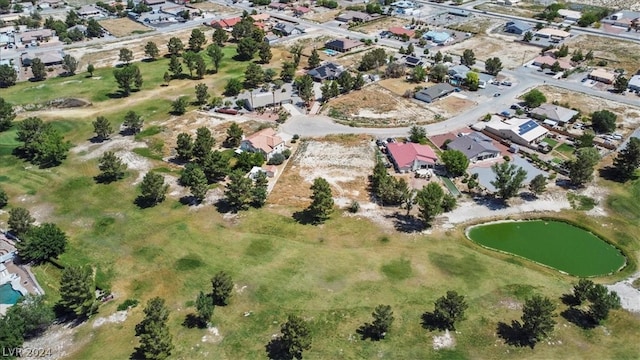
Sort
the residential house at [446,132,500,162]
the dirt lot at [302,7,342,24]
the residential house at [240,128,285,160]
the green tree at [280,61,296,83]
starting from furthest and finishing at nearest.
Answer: the dirt lot at [302,7,342,24], the green tree at [280,61,296,83], the residential house at [240,128,285,160], the residential house at [446,132,500,162]

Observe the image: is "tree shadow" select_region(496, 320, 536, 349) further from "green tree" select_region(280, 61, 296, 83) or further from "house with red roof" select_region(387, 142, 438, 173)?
"green tree" select_region(280, 61, 296, 83)

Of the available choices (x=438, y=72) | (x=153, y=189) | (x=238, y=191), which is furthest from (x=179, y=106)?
(x=438, y=72)

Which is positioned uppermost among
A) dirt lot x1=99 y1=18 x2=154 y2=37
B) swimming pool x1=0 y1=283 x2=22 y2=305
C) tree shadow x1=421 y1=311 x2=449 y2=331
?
dirt lot x1=99 y1=18 x2=154 y2=37

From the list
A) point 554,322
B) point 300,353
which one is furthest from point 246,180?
point 554,322

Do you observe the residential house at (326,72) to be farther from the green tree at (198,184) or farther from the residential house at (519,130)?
the green tree at (198,184)

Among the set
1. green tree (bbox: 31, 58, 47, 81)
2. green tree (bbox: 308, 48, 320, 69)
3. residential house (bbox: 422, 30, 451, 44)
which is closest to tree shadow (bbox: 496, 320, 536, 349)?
green tree (bbox: 308, 48, 320, 69)

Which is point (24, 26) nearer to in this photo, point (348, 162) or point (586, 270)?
point (348, 162)

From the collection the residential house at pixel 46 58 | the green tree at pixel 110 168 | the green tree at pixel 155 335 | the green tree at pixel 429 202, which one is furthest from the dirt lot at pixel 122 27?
the green tree at pixel 155 335
